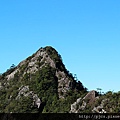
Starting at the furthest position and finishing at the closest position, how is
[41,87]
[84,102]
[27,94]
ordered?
[41,87] < [27,94] < [84,102]

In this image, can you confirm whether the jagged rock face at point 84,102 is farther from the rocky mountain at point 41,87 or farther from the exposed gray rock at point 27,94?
the exposed gray rock at point 27,94

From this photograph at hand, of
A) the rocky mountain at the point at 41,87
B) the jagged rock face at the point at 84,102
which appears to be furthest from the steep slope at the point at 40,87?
the jagged rock face at the point at 84,102

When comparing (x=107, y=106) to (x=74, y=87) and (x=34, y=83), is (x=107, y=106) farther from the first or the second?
(x=34, y=83)

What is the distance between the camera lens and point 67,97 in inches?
3076

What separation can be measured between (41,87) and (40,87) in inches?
10.1

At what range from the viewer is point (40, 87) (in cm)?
8312

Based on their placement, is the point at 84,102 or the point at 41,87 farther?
the point at 41,87

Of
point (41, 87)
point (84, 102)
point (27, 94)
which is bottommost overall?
point (84, 102)

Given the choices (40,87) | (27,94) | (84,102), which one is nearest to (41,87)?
(40,87)

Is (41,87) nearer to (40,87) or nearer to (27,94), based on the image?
(40,87)

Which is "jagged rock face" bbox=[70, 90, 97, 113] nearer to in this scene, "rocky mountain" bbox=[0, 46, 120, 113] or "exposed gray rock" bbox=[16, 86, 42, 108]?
"rocky mountain" bbox=[0, 46, 120, 113]

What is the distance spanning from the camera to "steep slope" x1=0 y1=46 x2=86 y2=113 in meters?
78.8

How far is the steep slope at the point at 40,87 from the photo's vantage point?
3100 inches

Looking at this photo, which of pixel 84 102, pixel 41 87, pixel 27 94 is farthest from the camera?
pixel 41 87
